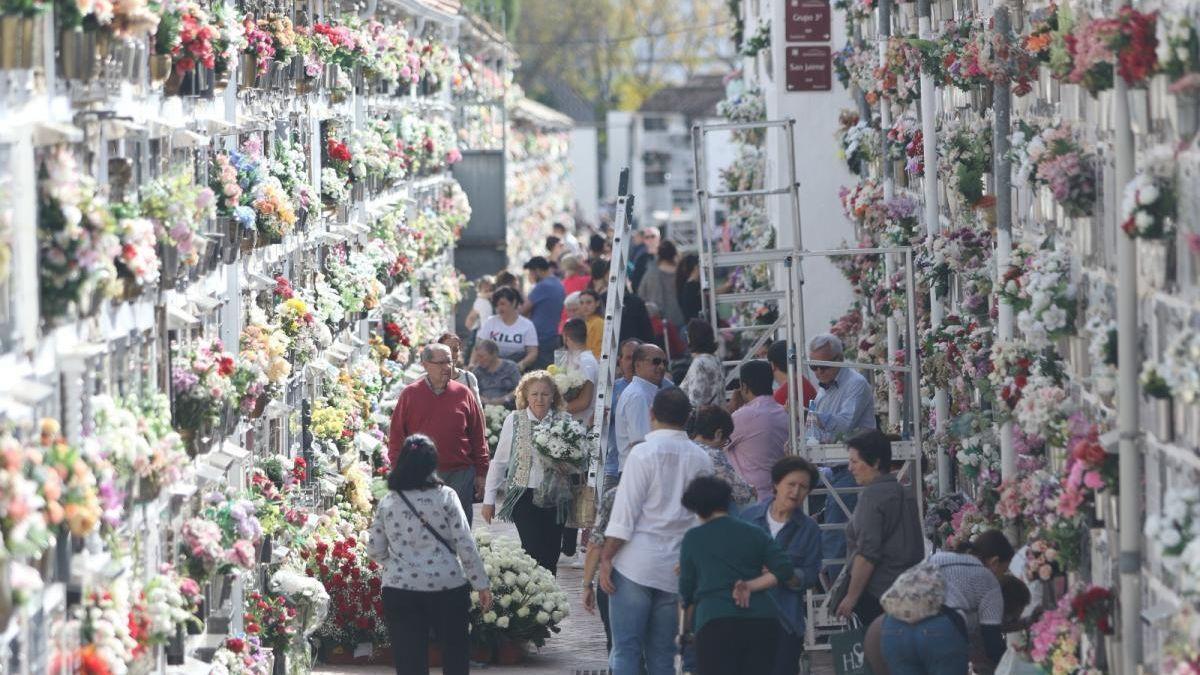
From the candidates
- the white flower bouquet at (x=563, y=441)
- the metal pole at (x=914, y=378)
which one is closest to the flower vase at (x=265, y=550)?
the white flower bouquet at (x=563, y=441)

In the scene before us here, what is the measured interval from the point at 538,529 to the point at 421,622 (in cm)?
370

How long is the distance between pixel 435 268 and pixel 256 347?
572 inches

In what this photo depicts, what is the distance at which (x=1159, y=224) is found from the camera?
8.49m

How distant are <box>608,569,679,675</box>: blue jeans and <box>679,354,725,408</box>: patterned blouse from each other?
14.1ft

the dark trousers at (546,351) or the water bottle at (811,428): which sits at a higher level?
the dark trousers at (546,351)

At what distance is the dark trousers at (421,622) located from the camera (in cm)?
1227

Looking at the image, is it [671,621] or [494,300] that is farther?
[494,300]

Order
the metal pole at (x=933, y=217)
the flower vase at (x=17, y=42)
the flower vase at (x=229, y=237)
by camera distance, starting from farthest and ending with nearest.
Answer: the metal pole at (x=933, y=217), the flower vase at (x=229, y=237), the flower vase at (x=17, y=42)

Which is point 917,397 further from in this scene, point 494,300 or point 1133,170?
point 494,300

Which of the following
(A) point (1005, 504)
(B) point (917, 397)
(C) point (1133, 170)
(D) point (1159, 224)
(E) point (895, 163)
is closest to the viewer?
(D) point (1159, 224)

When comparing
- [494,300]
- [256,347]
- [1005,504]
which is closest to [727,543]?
[1005,504]

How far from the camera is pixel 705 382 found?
16.1 metres

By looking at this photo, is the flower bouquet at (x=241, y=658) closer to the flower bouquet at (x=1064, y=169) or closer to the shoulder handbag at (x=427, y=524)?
the shoulder handbag at (x=427, y=524)

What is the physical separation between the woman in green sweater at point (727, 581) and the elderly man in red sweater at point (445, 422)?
4.99 meters
